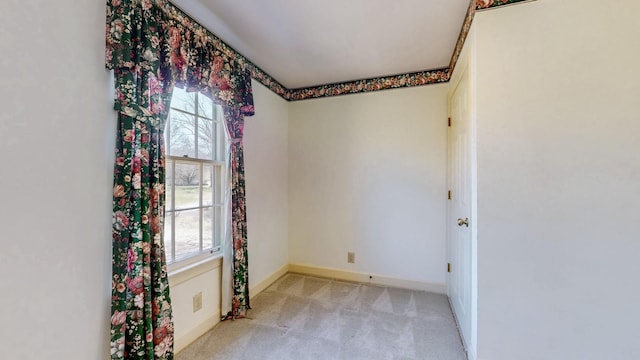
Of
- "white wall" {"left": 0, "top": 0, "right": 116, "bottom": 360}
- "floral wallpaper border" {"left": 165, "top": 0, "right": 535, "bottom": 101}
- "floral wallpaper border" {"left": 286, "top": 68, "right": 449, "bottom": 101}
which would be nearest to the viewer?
"white wall" {"left": 0, "top": 0, "right": 116, "bottom": 360}

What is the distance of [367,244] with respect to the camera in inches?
122

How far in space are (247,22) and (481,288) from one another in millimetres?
2503

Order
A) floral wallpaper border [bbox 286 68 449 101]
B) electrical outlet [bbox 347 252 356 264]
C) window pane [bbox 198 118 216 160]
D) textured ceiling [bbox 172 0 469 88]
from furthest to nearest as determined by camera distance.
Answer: electrical outlet [bbox 347 252 356 264]
floral wallpaper border [bbox 286 68 449 101]
window pane [bbox 198 118 216 160]
textured ceiling [bbox 172 0 469 88]

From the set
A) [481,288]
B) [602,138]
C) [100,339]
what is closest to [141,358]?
[100,339]

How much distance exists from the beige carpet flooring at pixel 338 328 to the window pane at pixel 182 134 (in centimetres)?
148

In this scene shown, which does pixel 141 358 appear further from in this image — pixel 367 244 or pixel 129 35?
pixel 367 244

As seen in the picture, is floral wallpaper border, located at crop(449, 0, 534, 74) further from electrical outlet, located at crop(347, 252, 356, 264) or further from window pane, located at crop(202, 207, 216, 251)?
window pane, located at crop(202, 207, 216, 251)

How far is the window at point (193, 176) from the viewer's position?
72.6 inches

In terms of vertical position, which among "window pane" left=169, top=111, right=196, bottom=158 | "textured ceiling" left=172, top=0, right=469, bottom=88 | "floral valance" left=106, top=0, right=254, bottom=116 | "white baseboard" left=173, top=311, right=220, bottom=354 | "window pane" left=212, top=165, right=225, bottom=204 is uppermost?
"textured ceiling" left=172, top=0, right=469, bottom=88

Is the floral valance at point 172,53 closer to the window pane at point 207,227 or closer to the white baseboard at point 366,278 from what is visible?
the window pane at point 207,227

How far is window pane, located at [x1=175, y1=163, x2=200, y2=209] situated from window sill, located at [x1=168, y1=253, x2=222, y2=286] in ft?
1.51

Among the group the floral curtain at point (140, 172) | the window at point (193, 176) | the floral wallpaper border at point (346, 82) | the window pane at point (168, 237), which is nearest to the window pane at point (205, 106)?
the window at point (193, 176)

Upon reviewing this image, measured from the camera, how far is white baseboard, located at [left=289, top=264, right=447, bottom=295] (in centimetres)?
283

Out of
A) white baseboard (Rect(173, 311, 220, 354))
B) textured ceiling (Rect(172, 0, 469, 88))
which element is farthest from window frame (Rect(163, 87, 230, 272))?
textured ceiling (Rect(172, 0, 469, 88))
